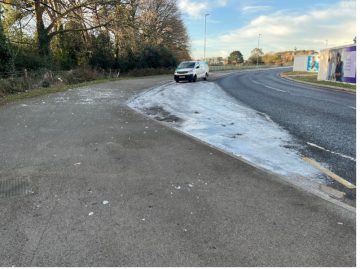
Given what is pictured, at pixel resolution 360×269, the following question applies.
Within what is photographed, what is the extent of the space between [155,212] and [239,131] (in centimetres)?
473

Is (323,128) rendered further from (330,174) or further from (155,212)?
(155,212)

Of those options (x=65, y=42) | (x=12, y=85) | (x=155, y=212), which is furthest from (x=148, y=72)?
(x=155, y=212)

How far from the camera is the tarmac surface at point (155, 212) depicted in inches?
108

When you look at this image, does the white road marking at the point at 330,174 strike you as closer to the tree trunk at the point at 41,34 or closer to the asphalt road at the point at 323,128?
the asphalt road at the point at 323,128

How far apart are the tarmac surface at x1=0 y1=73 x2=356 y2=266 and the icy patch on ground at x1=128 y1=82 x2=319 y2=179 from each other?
60 cm

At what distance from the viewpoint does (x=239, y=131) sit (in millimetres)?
7734

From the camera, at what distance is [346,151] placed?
6.00 metres

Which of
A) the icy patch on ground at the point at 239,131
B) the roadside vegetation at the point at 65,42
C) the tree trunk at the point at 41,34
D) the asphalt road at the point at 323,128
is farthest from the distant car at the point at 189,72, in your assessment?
the icy patch on ground at the point at 239,131

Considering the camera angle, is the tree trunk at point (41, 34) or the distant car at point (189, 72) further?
the distant car at point (189, 72)

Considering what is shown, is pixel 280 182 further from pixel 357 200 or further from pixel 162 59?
pixel 162 59

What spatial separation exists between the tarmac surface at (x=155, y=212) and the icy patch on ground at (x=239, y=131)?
23.7 inches

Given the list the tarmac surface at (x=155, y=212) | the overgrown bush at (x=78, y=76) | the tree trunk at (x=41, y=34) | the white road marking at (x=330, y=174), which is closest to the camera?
the tarmac surface at (x=155, y=212)

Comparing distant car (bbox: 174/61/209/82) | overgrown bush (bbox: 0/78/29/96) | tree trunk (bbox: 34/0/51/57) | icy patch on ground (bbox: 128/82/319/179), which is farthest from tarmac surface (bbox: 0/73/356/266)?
tree trunk (bbox: 34/0/51/57)

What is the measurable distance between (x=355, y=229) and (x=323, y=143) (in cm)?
383
